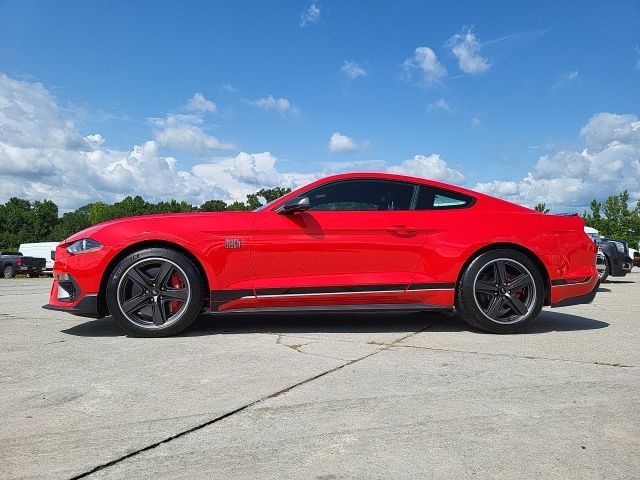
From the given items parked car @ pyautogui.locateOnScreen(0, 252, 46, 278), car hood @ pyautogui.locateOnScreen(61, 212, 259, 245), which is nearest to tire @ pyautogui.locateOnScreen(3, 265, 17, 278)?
parked car @ pyautogui.locateOnScreen(0, 252, 46, 278)

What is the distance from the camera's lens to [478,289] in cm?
464

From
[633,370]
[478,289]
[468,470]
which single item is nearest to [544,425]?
[468,470]

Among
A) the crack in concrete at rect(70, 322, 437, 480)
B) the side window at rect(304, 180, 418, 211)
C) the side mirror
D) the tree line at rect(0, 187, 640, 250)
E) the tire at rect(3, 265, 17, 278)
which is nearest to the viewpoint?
the crack in concrete at rect(70, 322, 437, 480)

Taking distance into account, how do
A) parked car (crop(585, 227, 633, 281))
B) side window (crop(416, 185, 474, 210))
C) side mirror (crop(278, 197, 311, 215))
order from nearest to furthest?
side mirror (crop(278, 197, 311, 215)), side window (crop(416, 185, 474, 210)), parked car (crop(585, 227, 633, 281))

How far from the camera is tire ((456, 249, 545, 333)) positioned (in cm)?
461

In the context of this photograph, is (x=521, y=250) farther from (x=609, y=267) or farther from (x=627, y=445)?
(x=609, y=267)

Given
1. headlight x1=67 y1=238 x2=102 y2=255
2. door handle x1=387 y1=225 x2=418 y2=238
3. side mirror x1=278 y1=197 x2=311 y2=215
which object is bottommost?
headlight x1=67 y1=238 x2=102 y2=255

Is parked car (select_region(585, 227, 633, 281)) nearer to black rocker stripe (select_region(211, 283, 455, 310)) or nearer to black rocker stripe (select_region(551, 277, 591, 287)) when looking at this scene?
black rocker stripe (select_region(551, 277, 591, 287))

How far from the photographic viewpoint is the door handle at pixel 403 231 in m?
4.60

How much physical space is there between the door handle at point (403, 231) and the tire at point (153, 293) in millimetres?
1659

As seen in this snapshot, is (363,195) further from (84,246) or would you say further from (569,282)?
(84,246)

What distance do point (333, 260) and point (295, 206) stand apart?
0.54 m

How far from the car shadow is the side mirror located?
0.85m

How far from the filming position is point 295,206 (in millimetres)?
4434
